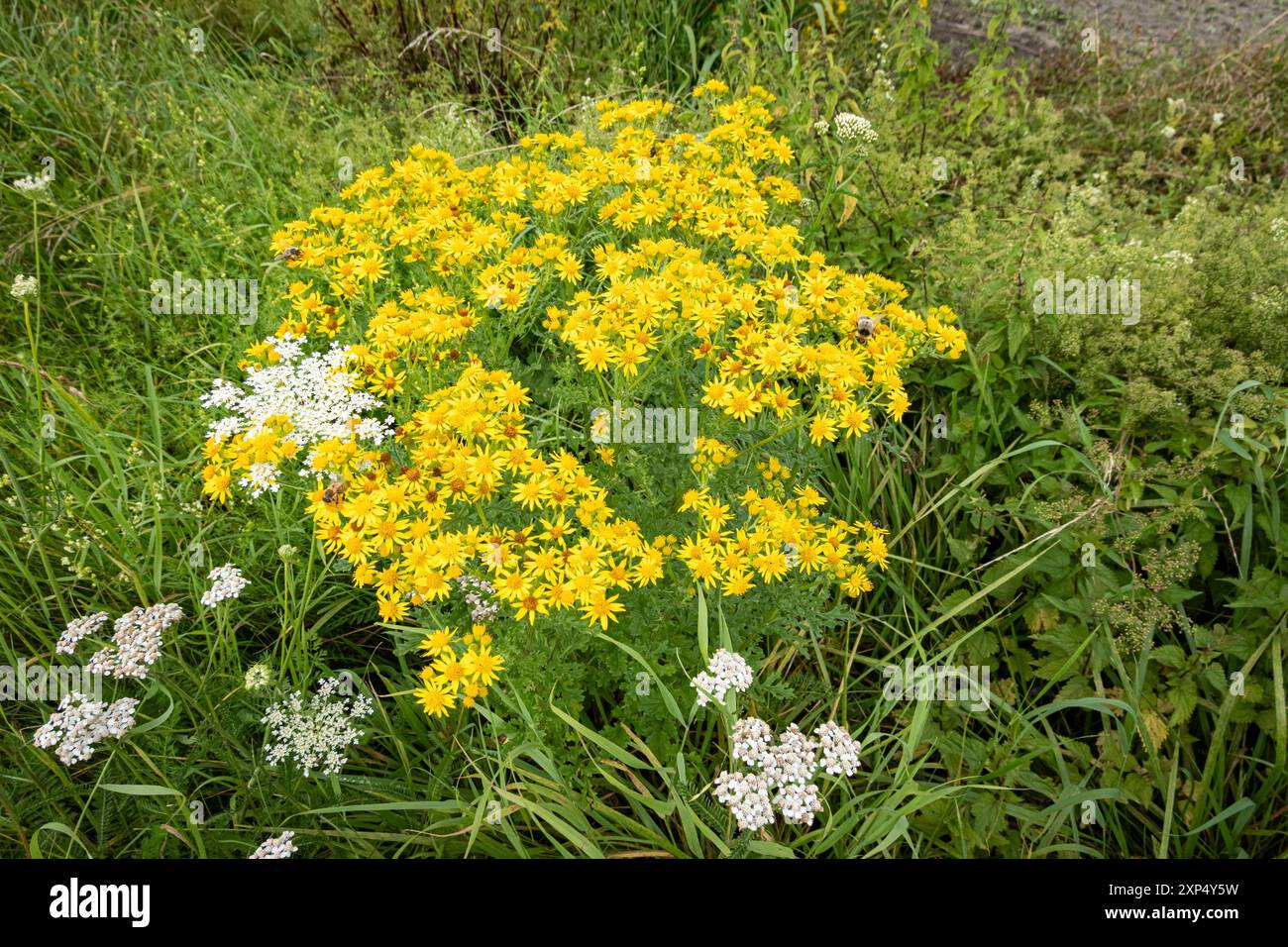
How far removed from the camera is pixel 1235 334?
2873 millimetres

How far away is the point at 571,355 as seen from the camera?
7.54 ft

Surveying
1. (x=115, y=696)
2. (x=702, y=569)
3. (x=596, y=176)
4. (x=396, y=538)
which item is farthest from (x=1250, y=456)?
(x=115, y=696)

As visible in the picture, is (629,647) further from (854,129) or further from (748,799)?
(854,129)

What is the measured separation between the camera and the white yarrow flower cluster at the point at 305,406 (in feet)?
6.80

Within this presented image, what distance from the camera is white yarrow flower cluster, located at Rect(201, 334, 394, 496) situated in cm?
207

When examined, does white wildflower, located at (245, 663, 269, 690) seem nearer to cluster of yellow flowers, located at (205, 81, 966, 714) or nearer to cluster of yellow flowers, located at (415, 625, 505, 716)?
cluster of yellow flowers, located at (205, 81, 966, 714)

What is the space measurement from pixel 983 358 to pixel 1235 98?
12.2ft

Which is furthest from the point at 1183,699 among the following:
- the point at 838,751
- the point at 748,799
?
the point at 748,799

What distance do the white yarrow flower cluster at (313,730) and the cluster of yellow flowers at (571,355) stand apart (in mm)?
254

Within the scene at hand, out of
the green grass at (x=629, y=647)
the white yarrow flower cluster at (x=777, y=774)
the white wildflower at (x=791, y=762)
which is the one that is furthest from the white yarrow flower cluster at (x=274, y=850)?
the white wildflower at (x=791, y=762)

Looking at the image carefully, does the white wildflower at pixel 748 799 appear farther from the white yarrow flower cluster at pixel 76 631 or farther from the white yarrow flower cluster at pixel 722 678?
the white yarrow flower cluster at pixel 76 631

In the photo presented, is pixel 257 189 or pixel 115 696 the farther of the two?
pixel 257 189

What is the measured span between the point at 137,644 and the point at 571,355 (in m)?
1.36
